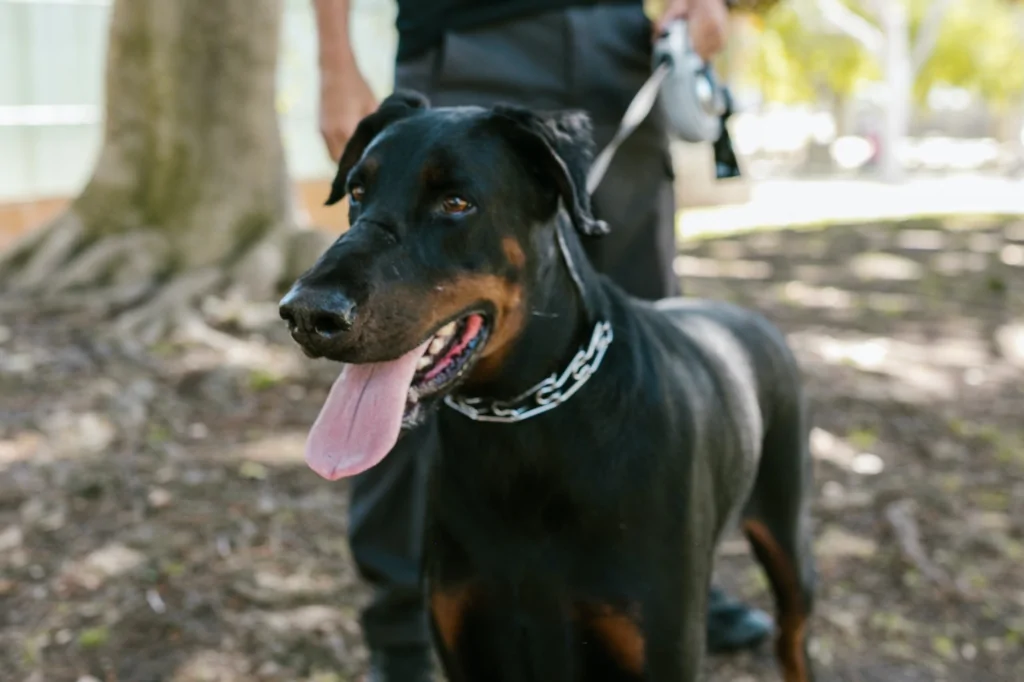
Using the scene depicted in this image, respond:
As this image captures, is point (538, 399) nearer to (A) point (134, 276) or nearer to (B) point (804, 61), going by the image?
(A) point (134, 276)

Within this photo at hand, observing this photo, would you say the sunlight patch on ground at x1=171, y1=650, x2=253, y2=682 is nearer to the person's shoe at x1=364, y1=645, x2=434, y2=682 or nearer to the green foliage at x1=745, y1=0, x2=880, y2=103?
the person's shoe at x1=364, y1=645, x2=434, y2=682

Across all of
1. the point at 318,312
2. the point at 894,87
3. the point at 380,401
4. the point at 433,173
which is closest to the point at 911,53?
the point at 894,87

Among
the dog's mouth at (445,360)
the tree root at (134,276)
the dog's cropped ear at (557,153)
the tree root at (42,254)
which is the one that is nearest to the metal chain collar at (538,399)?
the dog's mouth at (445,360)

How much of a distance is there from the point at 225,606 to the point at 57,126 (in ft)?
28.5

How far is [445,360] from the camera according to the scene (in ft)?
7.77

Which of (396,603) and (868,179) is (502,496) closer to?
(396,603)

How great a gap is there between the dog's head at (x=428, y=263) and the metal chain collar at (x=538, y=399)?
0.09m

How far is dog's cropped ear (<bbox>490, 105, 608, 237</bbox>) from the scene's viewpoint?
242cm

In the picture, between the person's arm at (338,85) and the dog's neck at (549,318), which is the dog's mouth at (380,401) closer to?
the dog's neck at (549,318)

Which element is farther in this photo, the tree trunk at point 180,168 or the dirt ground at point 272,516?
the tree trunk at point 180,168

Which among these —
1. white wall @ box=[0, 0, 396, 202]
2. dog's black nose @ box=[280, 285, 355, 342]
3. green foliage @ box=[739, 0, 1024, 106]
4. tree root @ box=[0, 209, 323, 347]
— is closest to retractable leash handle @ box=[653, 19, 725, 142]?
dog's black nose @ box=[280, 285, 355, 342]

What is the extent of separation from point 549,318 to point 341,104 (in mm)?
1006

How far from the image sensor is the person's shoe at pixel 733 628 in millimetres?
3875

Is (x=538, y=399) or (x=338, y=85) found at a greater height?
(x=338, y=85)
